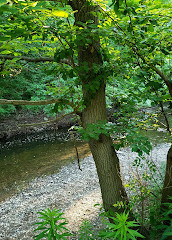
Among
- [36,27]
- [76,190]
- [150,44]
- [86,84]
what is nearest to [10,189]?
[76,190]

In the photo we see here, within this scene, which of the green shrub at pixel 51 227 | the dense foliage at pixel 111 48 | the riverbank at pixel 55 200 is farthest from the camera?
the riverbank at pixel 55 200

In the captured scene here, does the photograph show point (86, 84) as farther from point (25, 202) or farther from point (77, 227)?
point (25, 202)

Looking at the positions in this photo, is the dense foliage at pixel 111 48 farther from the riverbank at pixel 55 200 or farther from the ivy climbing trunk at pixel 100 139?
the riverbank at pixel 55 200

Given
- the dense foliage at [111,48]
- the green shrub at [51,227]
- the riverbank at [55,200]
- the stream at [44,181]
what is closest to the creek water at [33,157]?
the stream at [44,181]

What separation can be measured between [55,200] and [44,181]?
1.21 metres

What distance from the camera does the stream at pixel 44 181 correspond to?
164 inches

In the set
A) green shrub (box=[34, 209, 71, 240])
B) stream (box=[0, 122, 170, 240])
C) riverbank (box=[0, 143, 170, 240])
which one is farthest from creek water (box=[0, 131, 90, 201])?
green shrub (box=[34, 209, 71, 240])

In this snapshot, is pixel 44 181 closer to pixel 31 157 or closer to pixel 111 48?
pixel 31 157

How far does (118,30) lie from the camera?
1918 mm

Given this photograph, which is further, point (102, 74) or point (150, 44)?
point (102, 74)

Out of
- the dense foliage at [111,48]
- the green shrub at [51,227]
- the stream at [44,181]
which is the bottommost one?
the stream at [44,181]

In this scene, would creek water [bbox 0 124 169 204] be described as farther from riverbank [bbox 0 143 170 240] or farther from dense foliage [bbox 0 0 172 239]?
dense foliage [bbox 0 0 172 239]

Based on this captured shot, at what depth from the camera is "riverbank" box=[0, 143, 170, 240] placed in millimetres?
3932

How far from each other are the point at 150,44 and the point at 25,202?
189 inches
